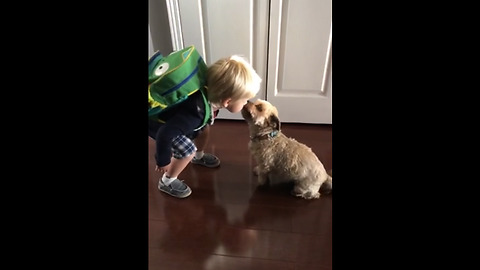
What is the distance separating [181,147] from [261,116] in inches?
13.4

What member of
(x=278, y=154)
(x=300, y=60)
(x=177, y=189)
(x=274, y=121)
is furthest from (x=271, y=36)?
(x=177, y=189)

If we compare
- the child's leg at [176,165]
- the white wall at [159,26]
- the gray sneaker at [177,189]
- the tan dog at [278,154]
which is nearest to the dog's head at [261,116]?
the tan dog at [278,154]

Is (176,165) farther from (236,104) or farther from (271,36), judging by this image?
(271,36)

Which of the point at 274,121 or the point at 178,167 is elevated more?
the point at 274,121

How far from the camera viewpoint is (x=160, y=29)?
69.9 inches

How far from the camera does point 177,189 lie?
1346 mm

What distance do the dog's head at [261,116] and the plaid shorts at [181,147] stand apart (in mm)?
255

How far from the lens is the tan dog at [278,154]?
1246mm

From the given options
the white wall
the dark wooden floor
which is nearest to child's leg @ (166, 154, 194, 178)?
the dark wooden floor

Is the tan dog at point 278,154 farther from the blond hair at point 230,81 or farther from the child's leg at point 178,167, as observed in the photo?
the child's leg at point 178,167

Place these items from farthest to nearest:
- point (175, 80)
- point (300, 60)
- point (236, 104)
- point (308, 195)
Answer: point (300, 60) < point (308, 195) < point (236, 104) < point (175, 80)

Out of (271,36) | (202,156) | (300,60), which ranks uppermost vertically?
(271,36)
